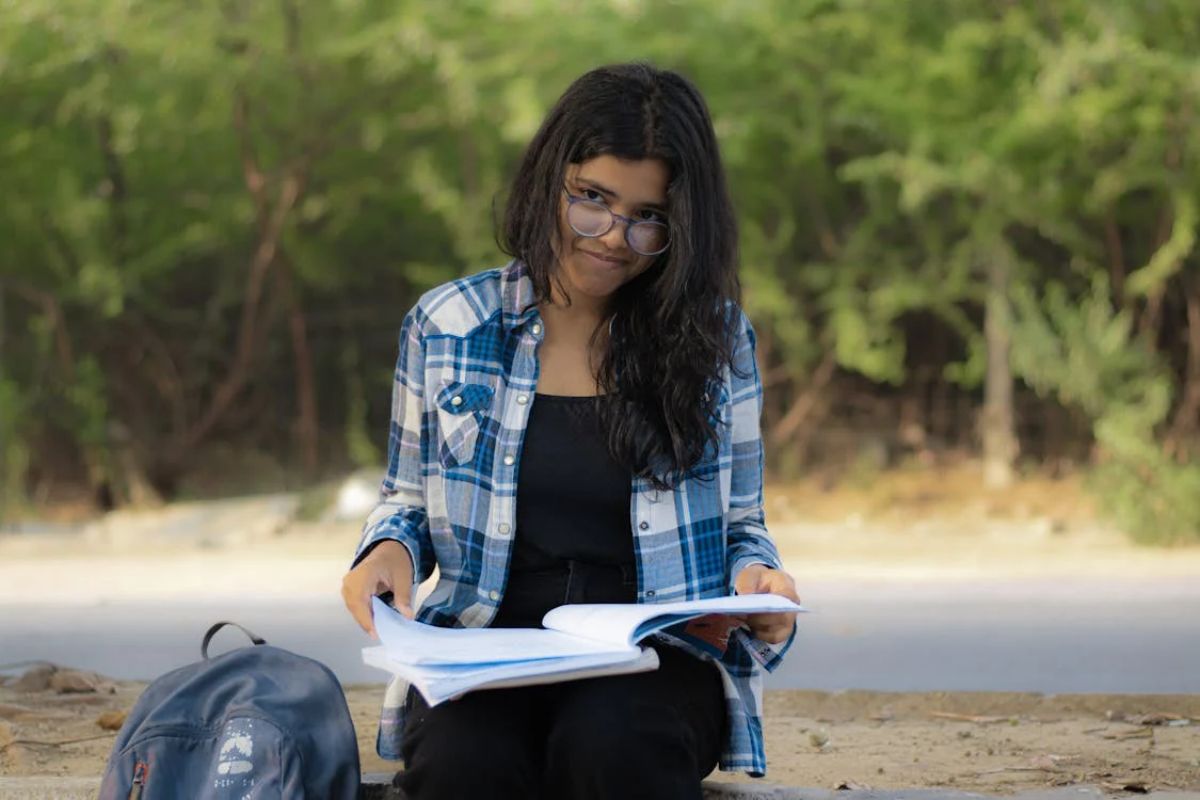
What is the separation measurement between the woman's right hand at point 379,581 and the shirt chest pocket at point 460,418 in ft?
0.53

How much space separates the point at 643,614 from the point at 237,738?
619 mm

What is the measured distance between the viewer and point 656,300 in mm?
2764

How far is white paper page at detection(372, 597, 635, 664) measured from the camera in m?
2.24

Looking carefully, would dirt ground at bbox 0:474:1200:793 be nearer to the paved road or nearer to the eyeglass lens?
the paved road

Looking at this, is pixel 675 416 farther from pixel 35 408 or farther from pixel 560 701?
pixel 35 408

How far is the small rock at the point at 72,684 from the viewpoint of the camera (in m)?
4.69

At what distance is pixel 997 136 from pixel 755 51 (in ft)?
5.39

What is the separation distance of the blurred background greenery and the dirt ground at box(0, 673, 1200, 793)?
489 centimetres

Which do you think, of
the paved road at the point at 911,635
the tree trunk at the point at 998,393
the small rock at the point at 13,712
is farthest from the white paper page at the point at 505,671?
the tree trunk at the point at 998,393

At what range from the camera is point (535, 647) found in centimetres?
229

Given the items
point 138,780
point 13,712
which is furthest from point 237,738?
point 13,712

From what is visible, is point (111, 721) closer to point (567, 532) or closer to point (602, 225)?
point (567, 532)

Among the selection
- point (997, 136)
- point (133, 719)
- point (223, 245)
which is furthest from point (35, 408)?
point (133, 719)

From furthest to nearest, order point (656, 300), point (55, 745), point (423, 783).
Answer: point (55, 745)
point (656, 300)
point (423, 783)
